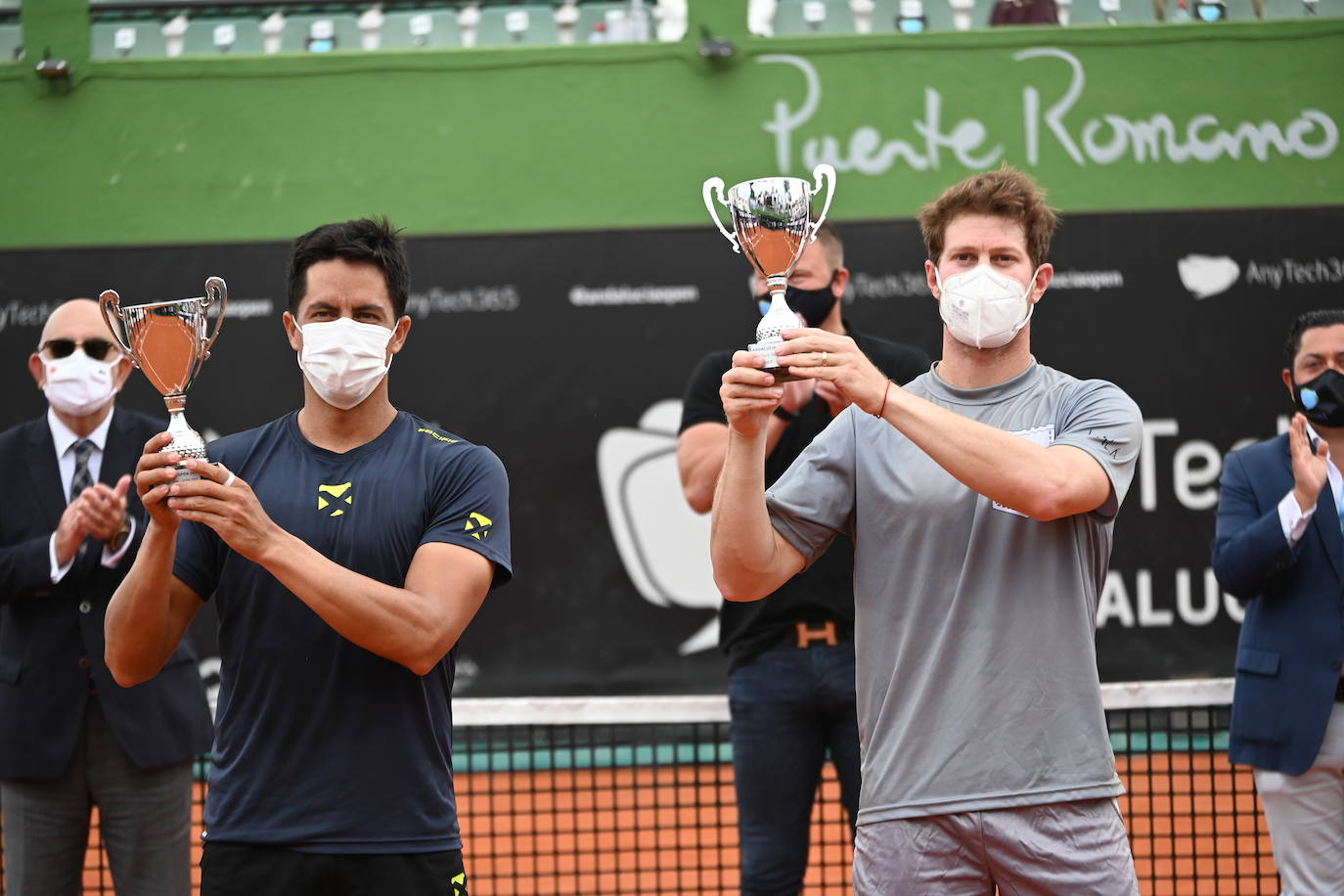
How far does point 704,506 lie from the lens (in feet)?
12.3

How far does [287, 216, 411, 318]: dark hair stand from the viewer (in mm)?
2727

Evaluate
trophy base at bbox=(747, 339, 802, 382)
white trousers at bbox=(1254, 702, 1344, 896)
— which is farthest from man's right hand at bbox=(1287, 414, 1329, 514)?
trophy base at bbox=(747, 339, 802, 382)

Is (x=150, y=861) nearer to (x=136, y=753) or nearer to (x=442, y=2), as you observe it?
(x=136, y=753)

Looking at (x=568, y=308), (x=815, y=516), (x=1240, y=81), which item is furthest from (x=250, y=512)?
(x=1240, y=81)

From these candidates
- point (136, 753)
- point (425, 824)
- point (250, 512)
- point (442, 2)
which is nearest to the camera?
point (250, 512)

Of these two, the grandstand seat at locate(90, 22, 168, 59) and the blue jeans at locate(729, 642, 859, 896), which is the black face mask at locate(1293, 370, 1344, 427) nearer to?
the blue jeans at locate(729, 642, 859, 896)

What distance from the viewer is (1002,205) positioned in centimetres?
261

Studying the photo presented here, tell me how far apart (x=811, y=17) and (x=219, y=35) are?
141 inches

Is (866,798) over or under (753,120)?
under

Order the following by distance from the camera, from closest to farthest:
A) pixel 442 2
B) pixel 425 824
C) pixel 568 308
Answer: pixel 425 824 < pixel 568 308 < pixel 442 2

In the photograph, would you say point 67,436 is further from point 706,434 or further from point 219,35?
point 219,35

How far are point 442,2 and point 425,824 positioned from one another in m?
7.01

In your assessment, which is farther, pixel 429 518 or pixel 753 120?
pixel 753 120

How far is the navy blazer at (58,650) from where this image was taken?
12.1 feet
